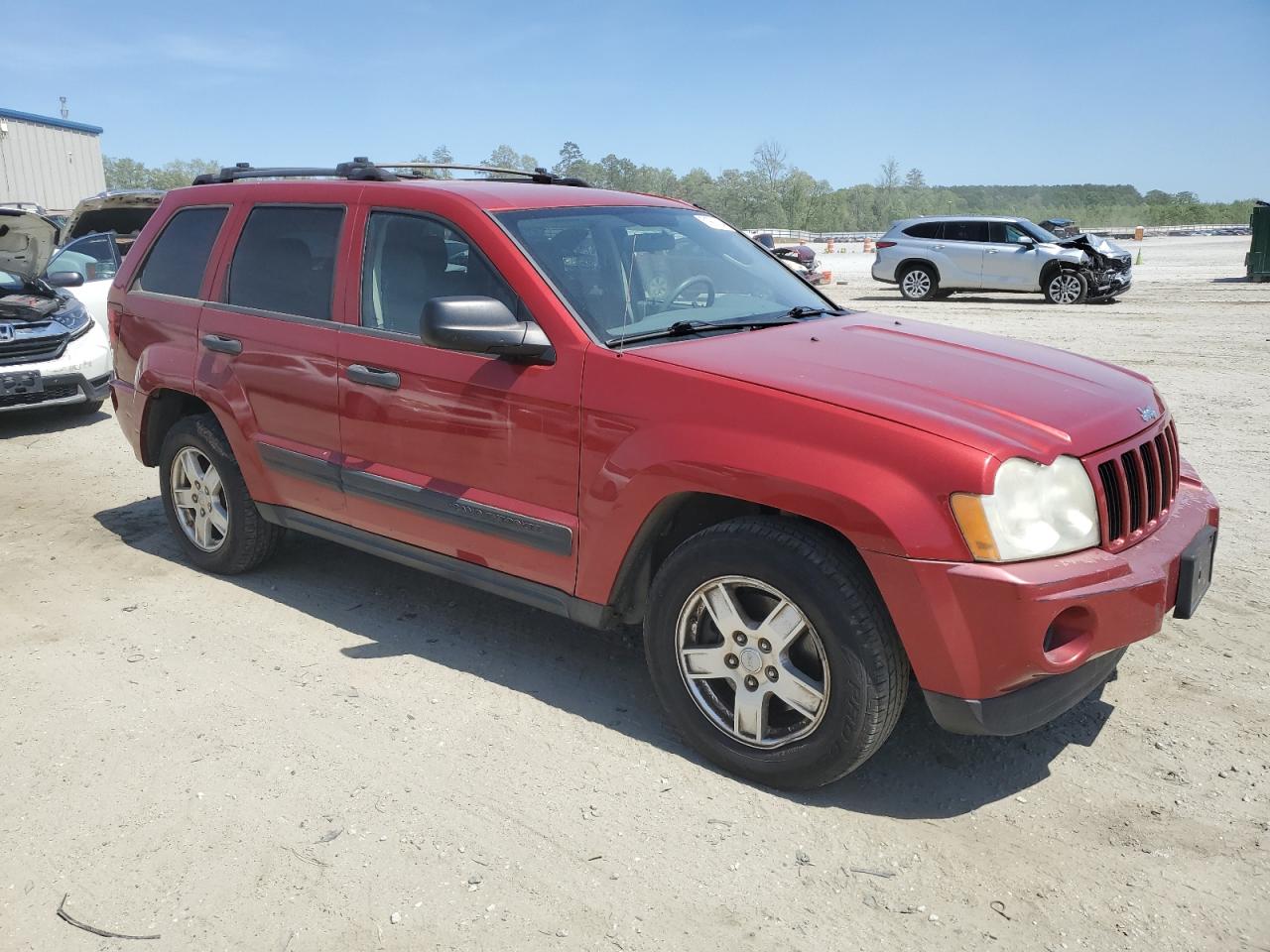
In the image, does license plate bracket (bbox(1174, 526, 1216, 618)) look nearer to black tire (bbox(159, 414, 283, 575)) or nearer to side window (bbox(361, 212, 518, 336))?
side window (bbox(361, 212, 518, 336))

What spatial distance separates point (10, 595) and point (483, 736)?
2.84m

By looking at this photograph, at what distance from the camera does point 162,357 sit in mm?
5148

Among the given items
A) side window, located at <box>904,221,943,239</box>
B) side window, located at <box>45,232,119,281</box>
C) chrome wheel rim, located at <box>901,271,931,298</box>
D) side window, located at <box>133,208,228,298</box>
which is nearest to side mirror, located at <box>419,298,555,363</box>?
side window, located at <box>133,208,228,298</box>

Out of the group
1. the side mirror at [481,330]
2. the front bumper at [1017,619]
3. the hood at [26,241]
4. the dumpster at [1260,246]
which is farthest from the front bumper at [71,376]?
the dumpster at [1260,246]

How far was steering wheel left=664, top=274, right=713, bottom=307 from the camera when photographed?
4012mm

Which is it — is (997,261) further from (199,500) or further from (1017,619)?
(1017,619)

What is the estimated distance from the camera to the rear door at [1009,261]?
65.1 ft

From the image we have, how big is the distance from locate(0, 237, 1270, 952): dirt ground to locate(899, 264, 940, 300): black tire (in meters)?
16.6

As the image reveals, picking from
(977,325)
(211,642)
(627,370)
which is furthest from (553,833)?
(977,325)

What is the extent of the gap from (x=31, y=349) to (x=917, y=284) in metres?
16.6

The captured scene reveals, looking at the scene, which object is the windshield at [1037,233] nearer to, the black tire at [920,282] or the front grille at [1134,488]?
the black tire at [920,282]

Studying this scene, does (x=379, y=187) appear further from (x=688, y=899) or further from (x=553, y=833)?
(x=688, y=899)

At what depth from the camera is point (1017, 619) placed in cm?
280

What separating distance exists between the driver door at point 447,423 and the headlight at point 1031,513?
1.36 metres
